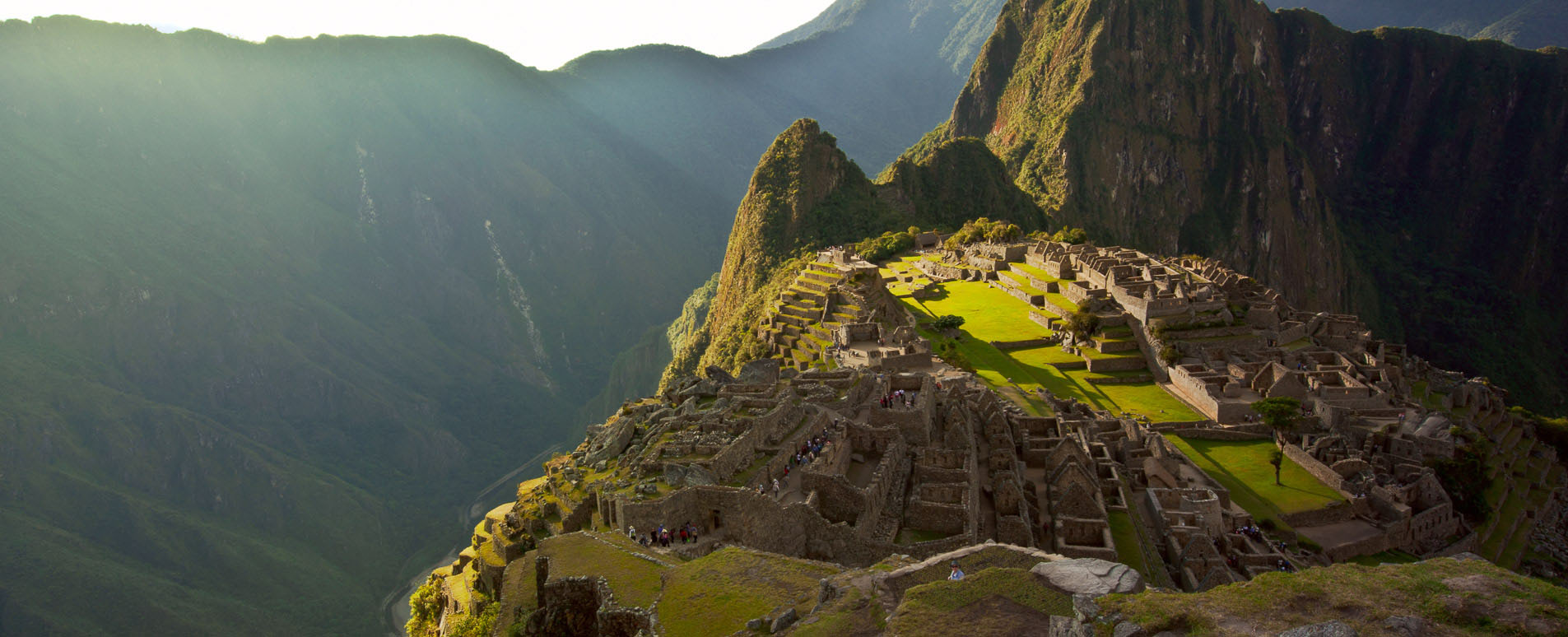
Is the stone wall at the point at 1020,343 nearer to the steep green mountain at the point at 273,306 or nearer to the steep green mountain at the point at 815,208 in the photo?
the steep green mountain at the point at 815,208

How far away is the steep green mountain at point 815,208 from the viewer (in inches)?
4099

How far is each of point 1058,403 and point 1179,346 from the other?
21061 millimetres

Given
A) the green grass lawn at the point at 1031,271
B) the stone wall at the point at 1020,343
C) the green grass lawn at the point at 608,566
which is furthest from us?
the green grass lawn at the point at 1031,271

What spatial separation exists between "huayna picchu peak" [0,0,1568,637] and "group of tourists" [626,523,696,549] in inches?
5.0

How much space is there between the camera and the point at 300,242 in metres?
135

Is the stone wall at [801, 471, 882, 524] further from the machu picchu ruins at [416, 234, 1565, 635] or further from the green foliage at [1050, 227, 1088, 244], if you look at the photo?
the green foliage at [1050, 227, 1088, 244]

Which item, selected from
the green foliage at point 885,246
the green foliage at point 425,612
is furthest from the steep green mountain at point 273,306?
the green foliage at point 885,246

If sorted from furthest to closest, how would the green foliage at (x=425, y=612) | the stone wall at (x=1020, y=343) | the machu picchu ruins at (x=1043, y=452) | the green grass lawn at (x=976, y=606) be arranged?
the stone wall at (x=1020, y=343) → the green foliage at (x=425, y=612) → the machu picchu ruins at (x=1043, y=452) → the green grass lawn at (x=976, y=606)

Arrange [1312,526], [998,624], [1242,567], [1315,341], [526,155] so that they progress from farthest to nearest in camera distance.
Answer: [526,155], [1315,341], [1312,526], [1242,567], [998,624]

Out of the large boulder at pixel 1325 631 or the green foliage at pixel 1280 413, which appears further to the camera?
the green foliage at pixel 1280 413

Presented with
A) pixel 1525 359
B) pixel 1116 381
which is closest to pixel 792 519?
pixel 1116 381

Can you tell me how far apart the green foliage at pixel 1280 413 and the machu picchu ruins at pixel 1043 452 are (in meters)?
0.20

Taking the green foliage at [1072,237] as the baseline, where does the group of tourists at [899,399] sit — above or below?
below

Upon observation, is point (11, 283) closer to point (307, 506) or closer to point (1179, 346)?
point (307, 506)
